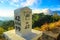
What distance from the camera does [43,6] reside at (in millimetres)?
2494

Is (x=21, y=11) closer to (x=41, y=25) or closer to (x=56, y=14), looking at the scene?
(x=41, y=25)

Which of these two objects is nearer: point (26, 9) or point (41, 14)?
point (26, 9)

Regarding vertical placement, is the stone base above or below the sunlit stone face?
below

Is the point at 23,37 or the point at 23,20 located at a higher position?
the point at 23,20

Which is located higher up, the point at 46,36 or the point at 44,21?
the point at 44,21

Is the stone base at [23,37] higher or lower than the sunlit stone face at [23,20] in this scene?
lower

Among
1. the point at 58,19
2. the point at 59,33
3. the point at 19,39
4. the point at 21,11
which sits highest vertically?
the point at 21,11

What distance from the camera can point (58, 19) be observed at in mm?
2553

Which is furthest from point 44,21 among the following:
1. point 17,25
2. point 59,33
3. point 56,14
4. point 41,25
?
point 59,33

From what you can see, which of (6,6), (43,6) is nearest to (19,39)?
(6,6)

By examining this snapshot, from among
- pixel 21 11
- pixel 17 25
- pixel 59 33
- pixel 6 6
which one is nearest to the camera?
pixel 59 33

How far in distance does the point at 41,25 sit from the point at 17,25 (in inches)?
25.5

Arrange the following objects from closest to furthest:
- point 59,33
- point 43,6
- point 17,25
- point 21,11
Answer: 1. point 59,33
2. point 21,11
3. point 17,25
4. point 43,6

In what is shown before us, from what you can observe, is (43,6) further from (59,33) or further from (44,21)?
(59,33)
